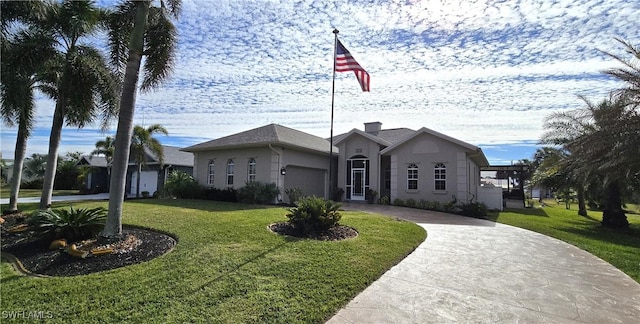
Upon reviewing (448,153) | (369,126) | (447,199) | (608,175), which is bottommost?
(447,199)

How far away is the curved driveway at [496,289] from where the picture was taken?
4.52 meters

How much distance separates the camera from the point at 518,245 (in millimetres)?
9172

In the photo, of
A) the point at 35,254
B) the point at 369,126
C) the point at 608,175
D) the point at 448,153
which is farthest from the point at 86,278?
the point at 369,126

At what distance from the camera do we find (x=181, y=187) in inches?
792

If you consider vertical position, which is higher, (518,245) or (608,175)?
(608,175)

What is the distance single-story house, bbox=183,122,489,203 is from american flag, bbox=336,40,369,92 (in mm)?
5699

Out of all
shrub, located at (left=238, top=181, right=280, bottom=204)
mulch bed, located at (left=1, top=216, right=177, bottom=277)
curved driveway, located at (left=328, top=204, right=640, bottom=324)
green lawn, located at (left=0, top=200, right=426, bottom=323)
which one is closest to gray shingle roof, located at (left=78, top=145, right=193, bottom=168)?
shrub, located at (left=238, top=181, right=280, bottom=204)

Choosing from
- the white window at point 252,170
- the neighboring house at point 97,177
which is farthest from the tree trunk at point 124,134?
the neighboring house at point 97,177

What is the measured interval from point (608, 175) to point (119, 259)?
16.0 metres

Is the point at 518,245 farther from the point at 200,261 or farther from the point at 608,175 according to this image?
the point at 200,261

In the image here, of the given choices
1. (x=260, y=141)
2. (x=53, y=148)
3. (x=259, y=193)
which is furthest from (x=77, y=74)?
(x=259, y=193)

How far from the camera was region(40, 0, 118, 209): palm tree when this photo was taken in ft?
36.9

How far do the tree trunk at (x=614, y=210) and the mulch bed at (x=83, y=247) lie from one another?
19.6 m

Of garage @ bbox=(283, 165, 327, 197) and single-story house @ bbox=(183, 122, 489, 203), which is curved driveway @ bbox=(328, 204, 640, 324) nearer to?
single-story house @ bbox=(183, 122, 489, 203)
